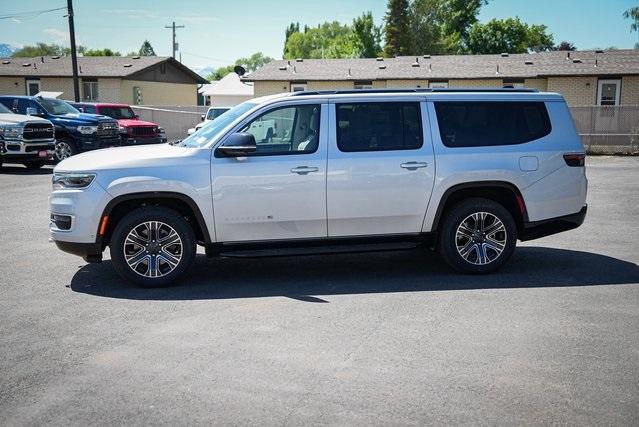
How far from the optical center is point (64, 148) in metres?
20.8

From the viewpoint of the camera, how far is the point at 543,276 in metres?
7.32

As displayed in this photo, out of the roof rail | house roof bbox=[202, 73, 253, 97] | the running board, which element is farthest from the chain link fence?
house roof bbox=[202, 73, 253, 97]

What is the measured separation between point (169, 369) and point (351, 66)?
38.3 meters

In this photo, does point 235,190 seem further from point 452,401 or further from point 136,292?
point 452,401

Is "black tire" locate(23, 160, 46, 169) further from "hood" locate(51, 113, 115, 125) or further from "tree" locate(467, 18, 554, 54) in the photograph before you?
"tree" locate(467, 18, 554, 54)

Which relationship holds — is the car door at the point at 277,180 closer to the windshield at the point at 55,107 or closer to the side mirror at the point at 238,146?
the side mirror at the point at 238,146

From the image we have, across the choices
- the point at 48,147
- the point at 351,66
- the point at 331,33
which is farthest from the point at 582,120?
the point at 331,33

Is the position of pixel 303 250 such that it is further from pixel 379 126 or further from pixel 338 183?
pixel 379 126

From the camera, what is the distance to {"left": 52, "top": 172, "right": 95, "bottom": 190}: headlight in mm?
6695

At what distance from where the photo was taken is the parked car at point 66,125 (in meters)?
20.7

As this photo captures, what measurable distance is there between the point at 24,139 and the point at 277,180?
13.9 m

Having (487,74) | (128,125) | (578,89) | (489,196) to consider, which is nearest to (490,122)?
(489,196)

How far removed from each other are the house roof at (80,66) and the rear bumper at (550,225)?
39566mm

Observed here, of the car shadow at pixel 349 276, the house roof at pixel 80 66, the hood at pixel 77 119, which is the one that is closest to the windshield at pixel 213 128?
the car shadow at pixel 349 276
